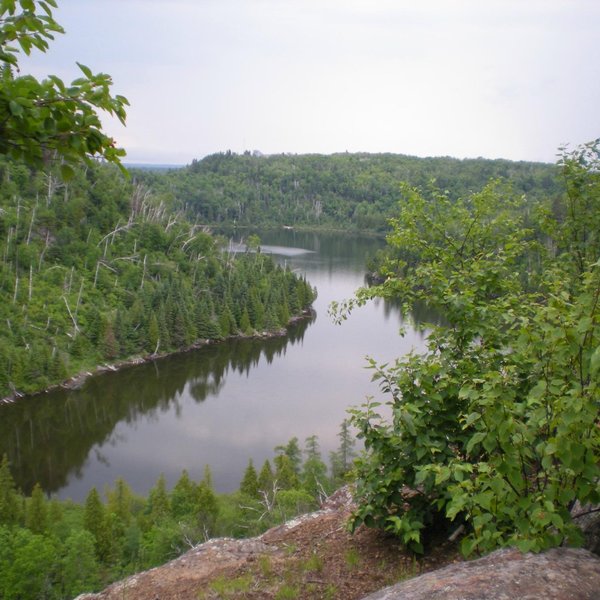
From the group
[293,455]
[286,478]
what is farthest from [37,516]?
[293,455]

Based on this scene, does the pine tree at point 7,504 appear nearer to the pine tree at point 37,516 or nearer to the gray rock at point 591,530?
the pine tree at point 37,516

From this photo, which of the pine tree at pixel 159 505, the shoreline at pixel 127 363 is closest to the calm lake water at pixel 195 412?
the shoreline at pixel 127 363

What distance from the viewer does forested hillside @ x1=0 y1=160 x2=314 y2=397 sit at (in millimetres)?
39250

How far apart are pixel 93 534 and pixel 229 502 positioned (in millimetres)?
4605

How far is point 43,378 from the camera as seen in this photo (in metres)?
34.2

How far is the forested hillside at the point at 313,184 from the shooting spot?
14075 cm

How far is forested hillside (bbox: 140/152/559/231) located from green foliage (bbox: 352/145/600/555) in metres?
124

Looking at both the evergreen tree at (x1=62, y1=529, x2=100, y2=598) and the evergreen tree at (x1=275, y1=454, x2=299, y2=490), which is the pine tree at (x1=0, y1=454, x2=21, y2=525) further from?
the evergreen tree at (x1=275, y1=454, x2=299, y2=490)

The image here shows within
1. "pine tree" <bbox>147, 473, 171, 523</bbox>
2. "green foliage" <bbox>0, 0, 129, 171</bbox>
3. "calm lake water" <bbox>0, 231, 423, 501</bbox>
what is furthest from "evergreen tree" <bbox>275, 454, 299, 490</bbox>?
"green foliage" <bbox>0, 0, 129, 171</bbox>

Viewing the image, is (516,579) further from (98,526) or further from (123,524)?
(123,524)

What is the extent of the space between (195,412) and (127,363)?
36.4 ft

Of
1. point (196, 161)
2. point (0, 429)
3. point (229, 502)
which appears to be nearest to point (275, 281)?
point (0, 429)

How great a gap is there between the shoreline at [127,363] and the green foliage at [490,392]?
32.4 m

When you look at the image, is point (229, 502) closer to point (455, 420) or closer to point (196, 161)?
point (455, 420)
